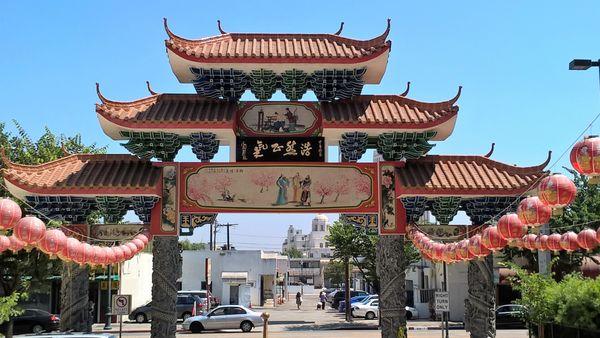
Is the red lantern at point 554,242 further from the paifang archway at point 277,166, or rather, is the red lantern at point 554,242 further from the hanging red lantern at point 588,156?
the hanging red lantern at point 588,156

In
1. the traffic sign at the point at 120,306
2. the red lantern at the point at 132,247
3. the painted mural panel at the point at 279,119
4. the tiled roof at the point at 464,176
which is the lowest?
the traffic sign at the point at 120,306

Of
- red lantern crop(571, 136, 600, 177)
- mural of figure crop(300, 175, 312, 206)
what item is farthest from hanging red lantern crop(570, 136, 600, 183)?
mural of figure crop(300, 175, 312, 206)

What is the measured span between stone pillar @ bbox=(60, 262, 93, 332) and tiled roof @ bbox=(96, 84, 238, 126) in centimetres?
415

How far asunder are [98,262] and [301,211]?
5.16 meters

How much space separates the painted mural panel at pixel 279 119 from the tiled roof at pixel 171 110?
0.49 metres

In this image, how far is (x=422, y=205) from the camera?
15.7 metres

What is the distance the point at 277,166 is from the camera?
15.4 metres

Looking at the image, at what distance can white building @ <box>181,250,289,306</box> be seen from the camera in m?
47.4

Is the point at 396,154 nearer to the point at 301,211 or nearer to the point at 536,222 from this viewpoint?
the point at 301,211

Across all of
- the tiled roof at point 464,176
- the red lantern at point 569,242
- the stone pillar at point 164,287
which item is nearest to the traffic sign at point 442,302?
the tiled roof at point 464,176

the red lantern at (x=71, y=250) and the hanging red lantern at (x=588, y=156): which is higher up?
the hanging red lantern at (x=588, y=156)

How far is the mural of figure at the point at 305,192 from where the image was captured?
1534 cm

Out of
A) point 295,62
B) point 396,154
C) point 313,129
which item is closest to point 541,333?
point 396,154

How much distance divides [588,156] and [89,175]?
1150cm
